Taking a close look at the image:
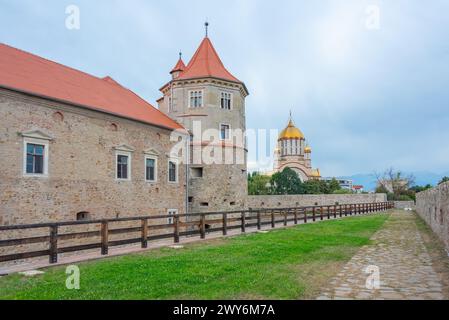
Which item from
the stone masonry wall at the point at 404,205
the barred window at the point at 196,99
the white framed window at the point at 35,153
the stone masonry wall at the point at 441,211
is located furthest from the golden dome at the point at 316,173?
the white framed window at the point at 35,153

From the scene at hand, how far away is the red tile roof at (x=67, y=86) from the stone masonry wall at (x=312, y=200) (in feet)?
84.9

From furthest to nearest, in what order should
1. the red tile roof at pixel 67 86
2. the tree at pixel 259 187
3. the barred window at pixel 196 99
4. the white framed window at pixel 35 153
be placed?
the tree at pixel 259 187
the barred window at pixel 196 99
the red tile roof at pixel 67 86
the white framed window at pixel 35 153

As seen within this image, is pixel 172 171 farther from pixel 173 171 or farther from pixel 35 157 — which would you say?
pixel 35 157

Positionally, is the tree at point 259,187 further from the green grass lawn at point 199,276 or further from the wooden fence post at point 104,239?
the wooden fence post at point 104,239

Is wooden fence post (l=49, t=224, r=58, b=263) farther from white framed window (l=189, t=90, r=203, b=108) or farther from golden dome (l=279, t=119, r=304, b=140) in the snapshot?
golden dome (l=279, t=119, r=304, b=140)

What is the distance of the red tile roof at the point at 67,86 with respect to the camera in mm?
14766

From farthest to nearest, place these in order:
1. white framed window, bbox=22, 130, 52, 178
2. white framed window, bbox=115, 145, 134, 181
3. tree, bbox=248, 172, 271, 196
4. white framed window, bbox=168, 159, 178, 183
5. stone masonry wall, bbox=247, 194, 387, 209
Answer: tree, bbox=248, 172, 271, 196, stone masonry wall, bbox=247, 194, 387, 209, white framed window, bbox=168, 159, 178, 183, white framed window, bbox=115, 145, 134, 181, white framed window, bbox=22, 130, 52, 178

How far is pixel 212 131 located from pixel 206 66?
4.72 metres

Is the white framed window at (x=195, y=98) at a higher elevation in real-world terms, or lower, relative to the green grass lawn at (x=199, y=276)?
higher

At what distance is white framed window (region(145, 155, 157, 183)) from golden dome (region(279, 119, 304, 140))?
61.5 m

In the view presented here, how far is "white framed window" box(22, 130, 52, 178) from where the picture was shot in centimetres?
1402

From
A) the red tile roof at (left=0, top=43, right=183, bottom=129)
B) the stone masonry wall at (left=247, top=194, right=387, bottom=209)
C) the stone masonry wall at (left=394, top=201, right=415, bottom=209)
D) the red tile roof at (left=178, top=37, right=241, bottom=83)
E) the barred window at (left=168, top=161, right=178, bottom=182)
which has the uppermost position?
the red tile roof at (left=178, top=37, right=241, bottom=83)

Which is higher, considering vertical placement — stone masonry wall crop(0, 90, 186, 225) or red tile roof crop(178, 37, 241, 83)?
red tile roof crop(178, 37, 241, 83)

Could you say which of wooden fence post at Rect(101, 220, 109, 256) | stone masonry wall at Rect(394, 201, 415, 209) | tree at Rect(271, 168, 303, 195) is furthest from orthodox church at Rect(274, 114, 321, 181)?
wooden fence post at Rect(101, 220, 109, 256)
